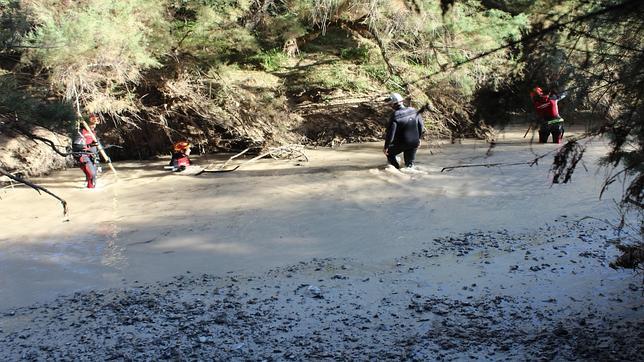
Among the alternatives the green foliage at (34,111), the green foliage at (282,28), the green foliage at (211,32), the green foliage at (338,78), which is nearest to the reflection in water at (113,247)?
the green foliage at (34,111)

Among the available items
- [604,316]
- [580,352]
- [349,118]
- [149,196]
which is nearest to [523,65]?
[580,352]

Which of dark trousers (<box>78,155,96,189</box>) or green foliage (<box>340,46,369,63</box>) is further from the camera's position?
green foliage (<box>340,46,369,63</box>)

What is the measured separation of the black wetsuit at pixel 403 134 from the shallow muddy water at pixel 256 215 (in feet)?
1.50

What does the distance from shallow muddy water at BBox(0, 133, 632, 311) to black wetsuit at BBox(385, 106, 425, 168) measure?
458 mm

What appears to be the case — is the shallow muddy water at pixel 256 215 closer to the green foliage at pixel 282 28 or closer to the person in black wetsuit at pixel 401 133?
the person in black wetsuit at pixel 401 133

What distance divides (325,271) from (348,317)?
1.61 metres

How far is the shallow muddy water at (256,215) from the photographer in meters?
8.38

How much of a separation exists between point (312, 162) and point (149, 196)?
457 cm

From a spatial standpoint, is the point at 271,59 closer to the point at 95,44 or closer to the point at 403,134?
the point at 403,134

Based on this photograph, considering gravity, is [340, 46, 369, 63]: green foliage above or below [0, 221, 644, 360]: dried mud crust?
above

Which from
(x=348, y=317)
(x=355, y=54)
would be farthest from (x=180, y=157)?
(x=348, y=317)

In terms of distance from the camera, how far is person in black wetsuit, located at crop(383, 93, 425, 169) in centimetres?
1327

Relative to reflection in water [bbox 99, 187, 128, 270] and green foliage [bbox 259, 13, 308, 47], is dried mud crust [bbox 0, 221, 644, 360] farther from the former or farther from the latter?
green foliage [bbox 259, 13, 308, 47]

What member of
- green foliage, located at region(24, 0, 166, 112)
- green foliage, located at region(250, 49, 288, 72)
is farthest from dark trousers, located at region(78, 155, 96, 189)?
green foliage, located at region(250, 49, 288, 72)
